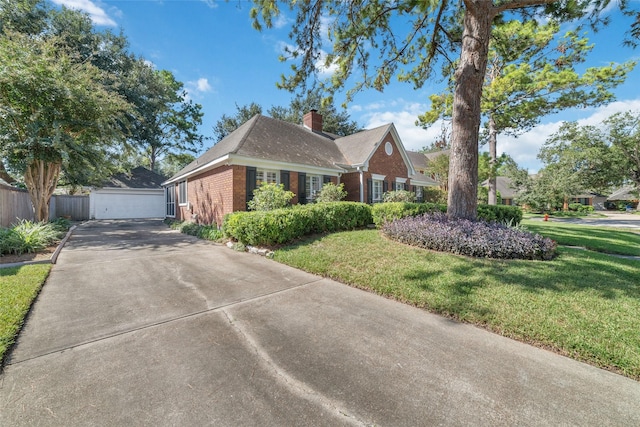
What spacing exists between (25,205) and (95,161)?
191 inches

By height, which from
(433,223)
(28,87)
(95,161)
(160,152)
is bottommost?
(433,223)

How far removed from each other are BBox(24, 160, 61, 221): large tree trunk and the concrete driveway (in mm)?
9996

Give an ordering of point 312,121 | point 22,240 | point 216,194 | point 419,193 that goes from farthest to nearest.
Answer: point 419,193 → point 312,121 → point 216,194 → point 22,240

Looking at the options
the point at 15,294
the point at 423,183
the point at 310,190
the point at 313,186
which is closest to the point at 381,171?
the point at 313,186

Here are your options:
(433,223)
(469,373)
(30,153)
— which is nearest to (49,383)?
(469,373)

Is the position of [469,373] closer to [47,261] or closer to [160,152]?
[47,261]

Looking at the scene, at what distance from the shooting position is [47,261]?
6.20 metres

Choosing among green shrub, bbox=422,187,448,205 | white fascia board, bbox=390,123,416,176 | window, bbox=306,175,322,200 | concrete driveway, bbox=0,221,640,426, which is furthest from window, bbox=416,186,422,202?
concrete driveway, bbox=0,221,640,426

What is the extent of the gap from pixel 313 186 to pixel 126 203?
61.0ft

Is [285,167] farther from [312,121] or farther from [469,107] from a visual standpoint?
[312,121]

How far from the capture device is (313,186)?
44.9ft

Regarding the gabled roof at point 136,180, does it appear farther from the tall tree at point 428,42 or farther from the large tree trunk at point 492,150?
the large tree trunk at point 492,150

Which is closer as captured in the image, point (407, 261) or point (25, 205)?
point (407, 261)

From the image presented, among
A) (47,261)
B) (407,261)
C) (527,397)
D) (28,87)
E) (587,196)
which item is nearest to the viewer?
(527,397)
